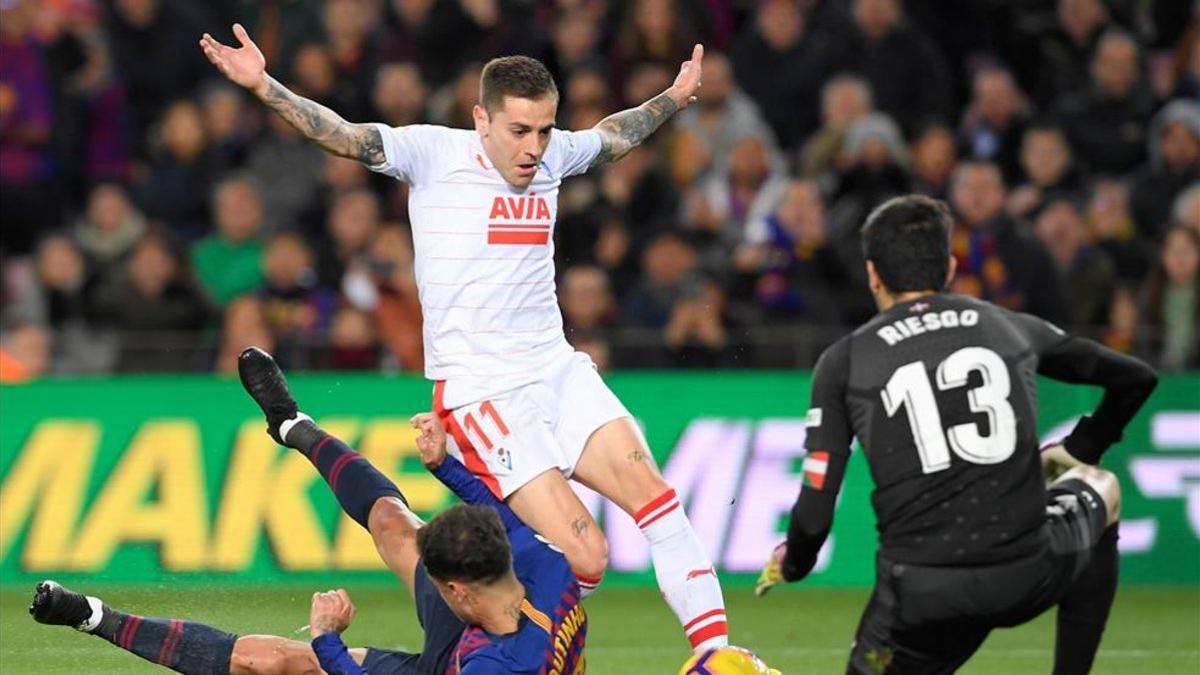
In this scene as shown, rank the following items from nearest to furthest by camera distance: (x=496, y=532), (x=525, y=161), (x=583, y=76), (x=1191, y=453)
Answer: (x=496, y=532)
(x=525, y=161)
(x=1191, y=453)
(x=583, y=76)

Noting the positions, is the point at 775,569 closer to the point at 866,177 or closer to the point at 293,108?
the point at 293,108

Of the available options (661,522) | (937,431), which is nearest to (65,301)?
(661,522)

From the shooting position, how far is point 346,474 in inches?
324

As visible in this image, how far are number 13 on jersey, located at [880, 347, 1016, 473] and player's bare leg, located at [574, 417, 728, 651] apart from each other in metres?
1.76

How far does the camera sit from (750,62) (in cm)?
1586

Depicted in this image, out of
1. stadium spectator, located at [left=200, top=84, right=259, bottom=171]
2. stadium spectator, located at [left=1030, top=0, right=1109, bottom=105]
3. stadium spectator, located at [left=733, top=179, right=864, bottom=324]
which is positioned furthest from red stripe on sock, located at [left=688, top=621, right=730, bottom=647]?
stadium spectator, located at [left=1030, top=0, right=1109, bottom=105]

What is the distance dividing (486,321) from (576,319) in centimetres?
526

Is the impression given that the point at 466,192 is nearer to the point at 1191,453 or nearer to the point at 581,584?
the point at 581,584

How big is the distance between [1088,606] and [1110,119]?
8.93m

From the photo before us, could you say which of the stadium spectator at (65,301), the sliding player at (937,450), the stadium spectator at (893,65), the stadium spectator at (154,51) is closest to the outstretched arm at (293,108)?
the sliding player at (937,450)

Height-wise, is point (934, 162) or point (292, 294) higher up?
point (934, 162)

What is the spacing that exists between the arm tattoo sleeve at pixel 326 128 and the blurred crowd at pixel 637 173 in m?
5.36

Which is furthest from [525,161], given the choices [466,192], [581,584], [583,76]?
[583,76]

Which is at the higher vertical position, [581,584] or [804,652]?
[581,584]
